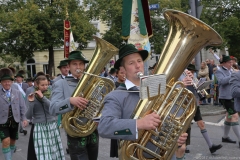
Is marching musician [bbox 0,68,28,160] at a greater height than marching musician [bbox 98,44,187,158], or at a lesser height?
lesser

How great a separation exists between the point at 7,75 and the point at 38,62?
31.3 metres

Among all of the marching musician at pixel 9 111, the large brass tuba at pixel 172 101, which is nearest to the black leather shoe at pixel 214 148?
the marching musician at pixel 9 111

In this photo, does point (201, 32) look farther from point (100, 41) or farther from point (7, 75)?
point (7, 75)

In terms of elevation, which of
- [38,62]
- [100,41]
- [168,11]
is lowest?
[38,62]

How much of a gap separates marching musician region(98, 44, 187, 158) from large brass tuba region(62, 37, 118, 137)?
1294 mm

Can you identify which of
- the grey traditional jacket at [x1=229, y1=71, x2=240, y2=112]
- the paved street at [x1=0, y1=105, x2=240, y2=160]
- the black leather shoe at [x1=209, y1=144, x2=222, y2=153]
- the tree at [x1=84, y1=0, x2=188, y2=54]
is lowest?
the paved street at [x1=0, y1=105, x2=240, y2=160]

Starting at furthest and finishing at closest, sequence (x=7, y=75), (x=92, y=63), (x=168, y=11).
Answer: (x=7, y=75)
(x=92, y=63)
(x=168, y=11)

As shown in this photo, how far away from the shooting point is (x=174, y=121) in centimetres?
279

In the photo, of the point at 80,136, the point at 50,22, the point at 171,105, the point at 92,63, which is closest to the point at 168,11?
the point at 171,105

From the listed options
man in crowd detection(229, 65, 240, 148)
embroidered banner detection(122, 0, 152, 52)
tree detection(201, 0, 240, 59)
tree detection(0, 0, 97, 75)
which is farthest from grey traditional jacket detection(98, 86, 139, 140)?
tree detection(201, 0, 240, 59)

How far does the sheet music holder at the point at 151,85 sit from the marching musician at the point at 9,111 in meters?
4.32

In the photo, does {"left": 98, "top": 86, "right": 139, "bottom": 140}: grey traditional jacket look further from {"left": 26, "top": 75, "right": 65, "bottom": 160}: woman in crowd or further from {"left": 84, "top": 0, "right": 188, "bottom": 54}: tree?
{"left": 84, "top": 0, "right": 188, "bottom": 54}: tree

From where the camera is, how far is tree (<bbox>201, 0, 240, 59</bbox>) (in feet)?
104

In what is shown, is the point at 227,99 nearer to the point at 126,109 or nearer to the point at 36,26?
the point at 126,109
